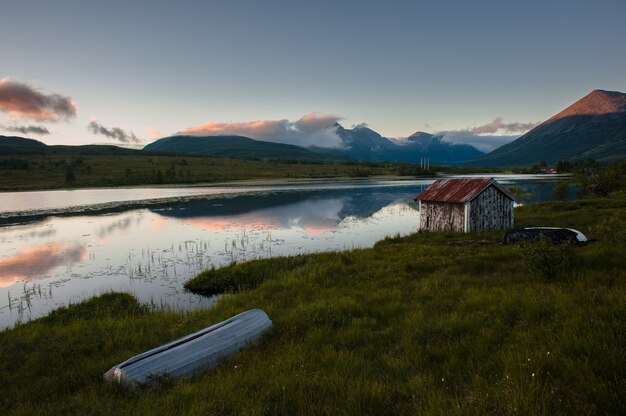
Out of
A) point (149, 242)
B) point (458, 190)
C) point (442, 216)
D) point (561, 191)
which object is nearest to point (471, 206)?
point (458, 190)

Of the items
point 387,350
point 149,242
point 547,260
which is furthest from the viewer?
point 149,242

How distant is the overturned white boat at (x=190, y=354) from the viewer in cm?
754

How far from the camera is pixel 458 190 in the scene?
1220 inches

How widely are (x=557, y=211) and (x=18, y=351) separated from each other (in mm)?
47250

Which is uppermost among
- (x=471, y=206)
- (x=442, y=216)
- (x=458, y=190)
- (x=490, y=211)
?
(x=458, y=190)

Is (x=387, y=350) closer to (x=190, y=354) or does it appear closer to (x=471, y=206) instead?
(x=190, y=354)

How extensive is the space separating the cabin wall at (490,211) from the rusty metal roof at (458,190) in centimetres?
49

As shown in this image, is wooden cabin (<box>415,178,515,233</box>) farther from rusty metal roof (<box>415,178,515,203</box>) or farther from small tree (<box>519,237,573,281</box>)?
small tree (<box>519,237,573,281</box>)

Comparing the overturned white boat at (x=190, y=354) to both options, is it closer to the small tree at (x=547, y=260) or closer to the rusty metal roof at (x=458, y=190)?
the small tree at (x=547, y=260)

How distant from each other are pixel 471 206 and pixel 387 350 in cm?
2411

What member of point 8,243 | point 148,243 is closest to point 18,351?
point 148,243

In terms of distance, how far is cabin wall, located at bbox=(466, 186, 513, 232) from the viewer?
29.1 metres

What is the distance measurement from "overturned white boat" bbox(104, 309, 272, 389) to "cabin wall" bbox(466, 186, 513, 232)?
24.2 meters

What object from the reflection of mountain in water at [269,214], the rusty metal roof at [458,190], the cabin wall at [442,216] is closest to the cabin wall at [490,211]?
the rusty metal roof at [458,190]
